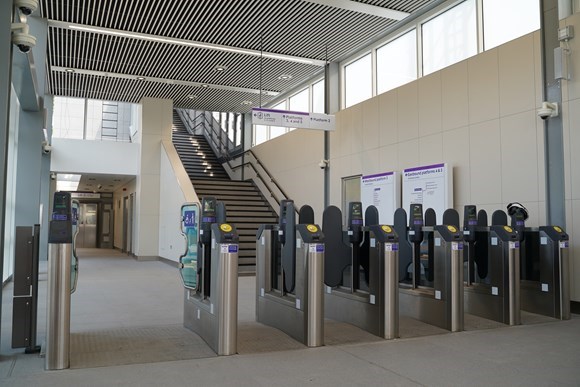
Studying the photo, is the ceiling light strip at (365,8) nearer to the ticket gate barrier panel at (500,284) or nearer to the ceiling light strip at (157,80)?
the ticket gate barrier panel at (500,284)

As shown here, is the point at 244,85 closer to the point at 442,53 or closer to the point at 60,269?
the point at 442,53

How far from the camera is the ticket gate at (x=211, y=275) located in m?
4.00

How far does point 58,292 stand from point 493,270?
4.40 meters

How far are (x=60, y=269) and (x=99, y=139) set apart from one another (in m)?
11.8

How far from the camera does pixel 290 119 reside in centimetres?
887

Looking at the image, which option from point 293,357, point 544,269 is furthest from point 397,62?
point 293,357

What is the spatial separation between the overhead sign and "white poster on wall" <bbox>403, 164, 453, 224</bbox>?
1803 mm

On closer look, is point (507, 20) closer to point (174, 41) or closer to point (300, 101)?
point (174, 41)

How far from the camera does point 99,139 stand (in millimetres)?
14516

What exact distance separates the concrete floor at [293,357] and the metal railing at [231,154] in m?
7.20

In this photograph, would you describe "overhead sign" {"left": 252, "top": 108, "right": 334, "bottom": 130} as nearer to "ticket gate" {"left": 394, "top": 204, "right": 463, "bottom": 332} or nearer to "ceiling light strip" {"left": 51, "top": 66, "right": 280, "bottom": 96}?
"ticket gate" {"left": 394, "top": 204, "right": 463, "bottom": 332}

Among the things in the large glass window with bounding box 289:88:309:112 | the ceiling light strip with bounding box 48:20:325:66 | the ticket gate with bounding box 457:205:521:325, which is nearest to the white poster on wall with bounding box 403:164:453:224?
the ticket gate with bounding box 457:205:521:325

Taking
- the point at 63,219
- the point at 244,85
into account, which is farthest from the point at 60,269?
the point at 244,85

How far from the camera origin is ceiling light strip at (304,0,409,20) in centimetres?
778
